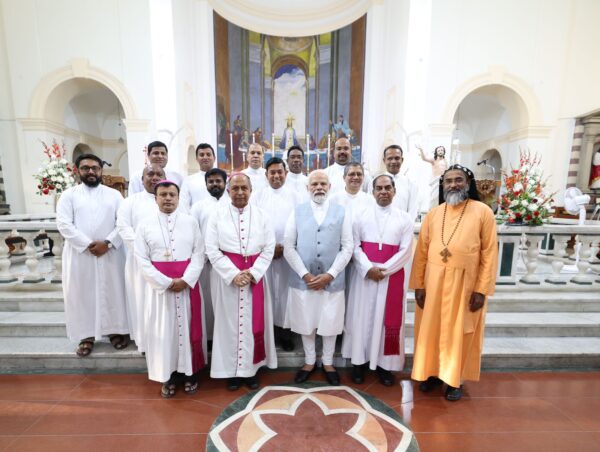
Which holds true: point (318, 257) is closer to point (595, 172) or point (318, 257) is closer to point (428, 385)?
point (428, 385)

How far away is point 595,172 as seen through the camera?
9367 mm

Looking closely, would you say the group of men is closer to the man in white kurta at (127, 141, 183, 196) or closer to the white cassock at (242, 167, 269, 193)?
the man in white kurta at (127, 141, 183, 196)

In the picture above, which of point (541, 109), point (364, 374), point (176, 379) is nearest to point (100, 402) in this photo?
point (176, 379)

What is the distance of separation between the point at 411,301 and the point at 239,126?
1216cm

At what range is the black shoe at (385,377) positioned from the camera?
295cm

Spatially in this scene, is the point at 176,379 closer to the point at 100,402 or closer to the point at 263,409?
the point at 100,402

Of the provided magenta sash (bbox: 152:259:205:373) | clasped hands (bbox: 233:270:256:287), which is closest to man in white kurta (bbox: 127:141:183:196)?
magenta sash (bbox: 152:259:205:373)

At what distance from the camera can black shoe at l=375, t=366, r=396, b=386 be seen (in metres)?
2.95

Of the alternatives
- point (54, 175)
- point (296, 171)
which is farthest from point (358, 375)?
point (54, 175)

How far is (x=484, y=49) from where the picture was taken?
952 cm

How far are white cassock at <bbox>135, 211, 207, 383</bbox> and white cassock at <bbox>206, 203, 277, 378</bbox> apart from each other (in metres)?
0.18

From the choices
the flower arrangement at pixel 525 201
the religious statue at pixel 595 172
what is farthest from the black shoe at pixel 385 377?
the religious statue at pixel 595 172

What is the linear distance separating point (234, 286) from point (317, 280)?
74cm

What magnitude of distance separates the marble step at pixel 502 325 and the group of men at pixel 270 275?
2.54 feet
